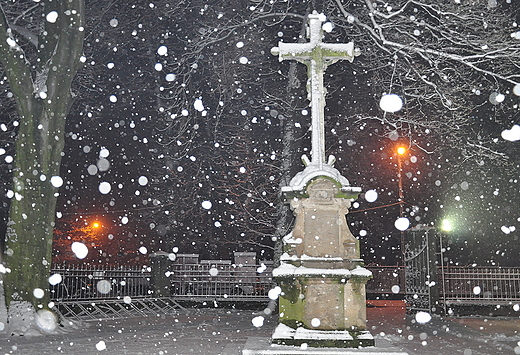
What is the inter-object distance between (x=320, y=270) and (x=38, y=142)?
6965mm

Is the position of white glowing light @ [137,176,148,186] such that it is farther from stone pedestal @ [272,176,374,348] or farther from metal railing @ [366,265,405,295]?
stone pedestal @ [272,176,374,348]

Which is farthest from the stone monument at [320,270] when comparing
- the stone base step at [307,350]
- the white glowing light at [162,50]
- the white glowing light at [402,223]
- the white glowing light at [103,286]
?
the white glowing light at [402,223]

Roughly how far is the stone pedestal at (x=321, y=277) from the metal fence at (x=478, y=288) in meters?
8.37

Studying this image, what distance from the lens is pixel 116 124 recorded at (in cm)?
2589

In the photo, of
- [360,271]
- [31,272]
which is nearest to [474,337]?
[360,271]

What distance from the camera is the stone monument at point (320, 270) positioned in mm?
7508

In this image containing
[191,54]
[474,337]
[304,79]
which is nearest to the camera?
[474,337]

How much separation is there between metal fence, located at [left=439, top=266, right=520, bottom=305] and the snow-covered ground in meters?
0.83

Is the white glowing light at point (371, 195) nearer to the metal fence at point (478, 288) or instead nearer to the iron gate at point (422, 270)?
the metal fence at point (478, 288)

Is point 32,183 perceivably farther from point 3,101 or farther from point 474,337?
point 474,337

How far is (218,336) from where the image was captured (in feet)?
34.9

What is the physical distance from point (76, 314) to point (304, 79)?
9.43 metres

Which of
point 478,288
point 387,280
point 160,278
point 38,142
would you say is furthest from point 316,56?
point 387,280

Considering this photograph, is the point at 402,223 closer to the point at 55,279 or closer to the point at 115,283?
the point at 115,283
